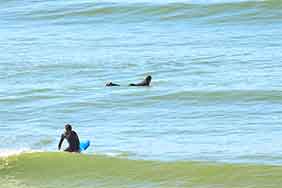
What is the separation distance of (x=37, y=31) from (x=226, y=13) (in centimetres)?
712

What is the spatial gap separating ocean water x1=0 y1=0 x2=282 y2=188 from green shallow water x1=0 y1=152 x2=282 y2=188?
24mm

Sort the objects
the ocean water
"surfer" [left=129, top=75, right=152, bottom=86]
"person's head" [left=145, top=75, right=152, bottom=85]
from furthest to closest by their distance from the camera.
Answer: "person's head" [left=145, top=75, right=152, bottom=85] → "surfer" [left=129, top=75, right=152, bottom=86] → the ocean water

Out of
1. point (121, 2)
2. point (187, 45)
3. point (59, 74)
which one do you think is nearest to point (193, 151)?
point (59, 74)

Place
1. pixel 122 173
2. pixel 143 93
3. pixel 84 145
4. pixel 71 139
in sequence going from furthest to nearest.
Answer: pixel 143 93 → pixel 84 145 → pixel 71 139 → pixel 122 173

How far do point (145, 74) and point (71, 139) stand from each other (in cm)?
1096

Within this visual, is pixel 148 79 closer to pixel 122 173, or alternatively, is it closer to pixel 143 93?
pixel 143 93

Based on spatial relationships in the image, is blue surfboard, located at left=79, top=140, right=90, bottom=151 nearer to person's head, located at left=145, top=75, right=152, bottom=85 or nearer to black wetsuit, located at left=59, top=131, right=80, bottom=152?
black wetsuit, located at left=59, top=131, right=80, bottom=152

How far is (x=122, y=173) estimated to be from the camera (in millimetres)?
21516

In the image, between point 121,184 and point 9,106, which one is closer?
point 121,184

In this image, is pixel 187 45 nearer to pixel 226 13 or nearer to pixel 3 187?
pixel 226 13

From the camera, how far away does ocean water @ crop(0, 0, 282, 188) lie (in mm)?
21625

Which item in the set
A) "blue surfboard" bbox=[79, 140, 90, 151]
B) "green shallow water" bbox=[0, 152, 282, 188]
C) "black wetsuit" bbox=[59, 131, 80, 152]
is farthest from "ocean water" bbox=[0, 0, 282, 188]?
"black wetsuit" bbox=[59, 131, 80, 152]

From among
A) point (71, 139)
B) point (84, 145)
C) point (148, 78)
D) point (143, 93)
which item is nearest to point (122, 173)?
point (71, 139)

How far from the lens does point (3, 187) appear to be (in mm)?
20500
